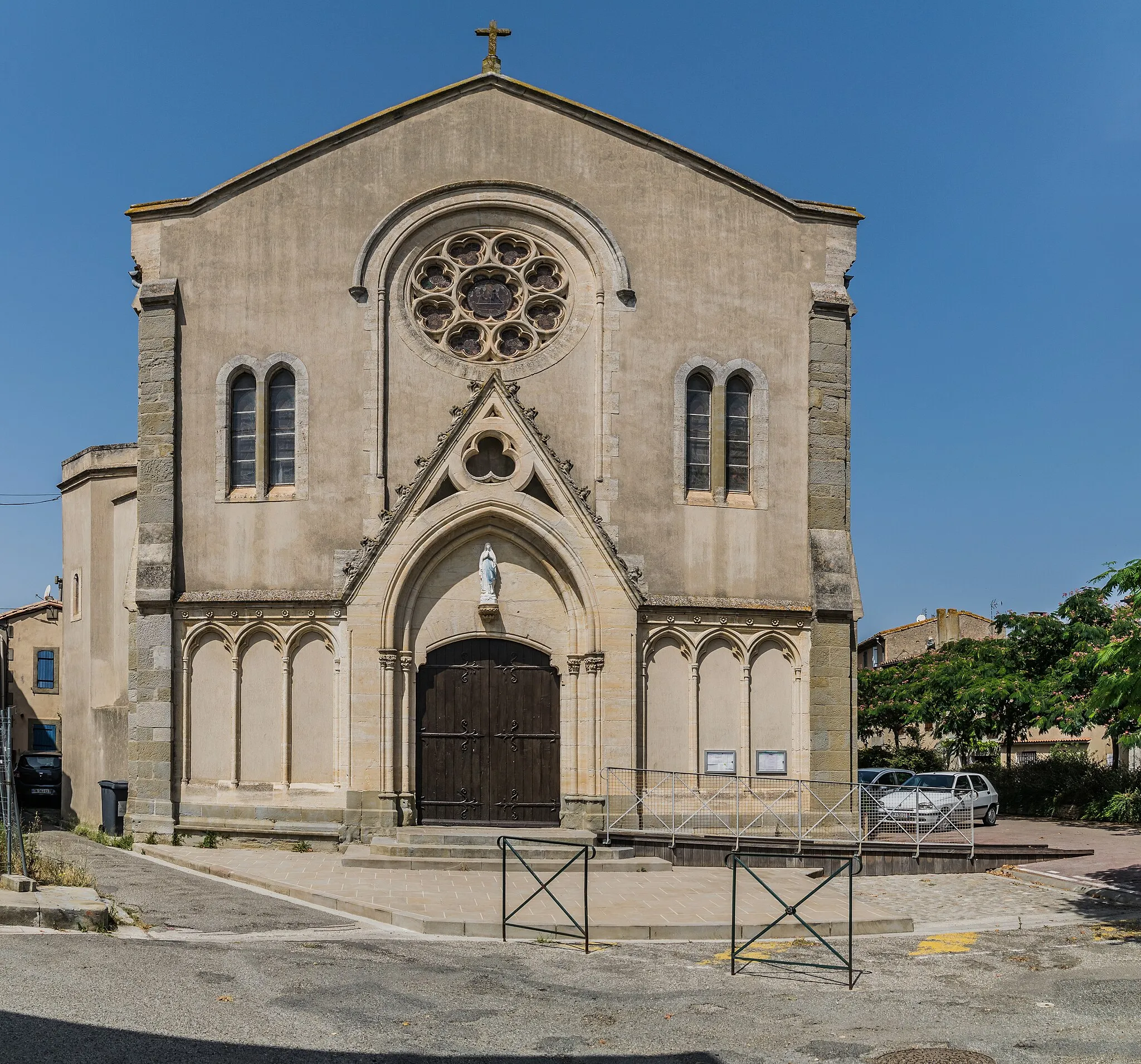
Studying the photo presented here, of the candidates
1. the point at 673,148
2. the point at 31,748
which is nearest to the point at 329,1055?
the point at 673,148

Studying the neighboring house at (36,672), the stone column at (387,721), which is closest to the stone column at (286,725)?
the stone column at (387,721)

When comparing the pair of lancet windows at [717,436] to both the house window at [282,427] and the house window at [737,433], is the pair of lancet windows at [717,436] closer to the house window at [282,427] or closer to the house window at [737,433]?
the house window at [737,433]

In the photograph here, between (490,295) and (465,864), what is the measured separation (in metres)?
8.59

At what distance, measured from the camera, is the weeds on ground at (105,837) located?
1945 cm

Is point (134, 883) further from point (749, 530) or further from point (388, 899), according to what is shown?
point (749, 530)

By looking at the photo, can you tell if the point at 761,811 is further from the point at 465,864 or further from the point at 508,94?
the point at 508,94

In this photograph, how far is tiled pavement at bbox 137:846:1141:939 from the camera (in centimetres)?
1396

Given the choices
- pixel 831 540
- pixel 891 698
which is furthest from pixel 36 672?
pixel 831 540

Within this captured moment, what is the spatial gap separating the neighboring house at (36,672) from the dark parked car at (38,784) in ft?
57.6

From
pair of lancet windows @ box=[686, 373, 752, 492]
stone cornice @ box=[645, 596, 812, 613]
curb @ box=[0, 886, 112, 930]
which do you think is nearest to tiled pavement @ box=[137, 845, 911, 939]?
curb @ box=[0, 886, 112, 930]

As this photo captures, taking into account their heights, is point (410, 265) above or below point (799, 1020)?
above

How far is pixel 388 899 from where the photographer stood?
15.1m

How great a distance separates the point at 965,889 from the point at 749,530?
238 inches

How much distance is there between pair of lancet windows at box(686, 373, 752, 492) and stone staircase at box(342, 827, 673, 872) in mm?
5609
